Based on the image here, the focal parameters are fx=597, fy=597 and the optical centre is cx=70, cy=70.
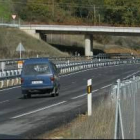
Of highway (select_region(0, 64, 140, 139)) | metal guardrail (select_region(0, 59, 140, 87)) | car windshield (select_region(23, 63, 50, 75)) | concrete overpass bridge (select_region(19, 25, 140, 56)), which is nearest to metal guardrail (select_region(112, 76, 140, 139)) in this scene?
highway (select_region(0, 64, 140, 139))

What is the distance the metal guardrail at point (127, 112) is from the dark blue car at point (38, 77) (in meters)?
15.0

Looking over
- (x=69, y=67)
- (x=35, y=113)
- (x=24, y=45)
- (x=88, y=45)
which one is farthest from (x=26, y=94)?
(x=88, y=45)

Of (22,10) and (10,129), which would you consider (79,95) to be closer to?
(10,129)

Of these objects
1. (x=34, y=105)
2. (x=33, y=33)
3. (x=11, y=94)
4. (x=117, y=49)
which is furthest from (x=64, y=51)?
(x=34, y=105)

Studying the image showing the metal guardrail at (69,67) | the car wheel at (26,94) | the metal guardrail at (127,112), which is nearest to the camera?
the metal guardrail at (127,112)

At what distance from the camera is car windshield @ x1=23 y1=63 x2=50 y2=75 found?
95.0 feet

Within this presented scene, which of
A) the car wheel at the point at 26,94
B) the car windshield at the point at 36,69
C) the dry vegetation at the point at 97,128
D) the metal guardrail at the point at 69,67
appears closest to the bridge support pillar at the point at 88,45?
the metal guardrail at the point at 69,67

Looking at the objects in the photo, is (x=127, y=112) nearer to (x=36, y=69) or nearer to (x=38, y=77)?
(x=38, y=77)

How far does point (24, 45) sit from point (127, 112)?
92810mm

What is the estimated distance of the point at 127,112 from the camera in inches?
448

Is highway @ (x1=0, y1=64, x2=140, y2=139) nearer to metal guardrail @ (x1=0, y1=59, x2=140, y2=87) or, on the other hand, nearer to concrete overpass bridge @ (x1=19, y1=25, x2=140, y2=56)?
metal guardrail @ (x1=0, y1=59, x2=140, y2=87)

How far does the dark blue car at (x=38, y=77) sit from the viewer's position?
28.9 meters

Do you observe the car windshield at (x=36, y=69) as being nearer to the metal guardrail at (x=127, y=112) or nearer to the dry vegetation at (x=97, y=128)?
the dry vegetation at (x=97, y=128)

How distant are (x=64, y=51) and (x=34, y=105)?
89531 mm
